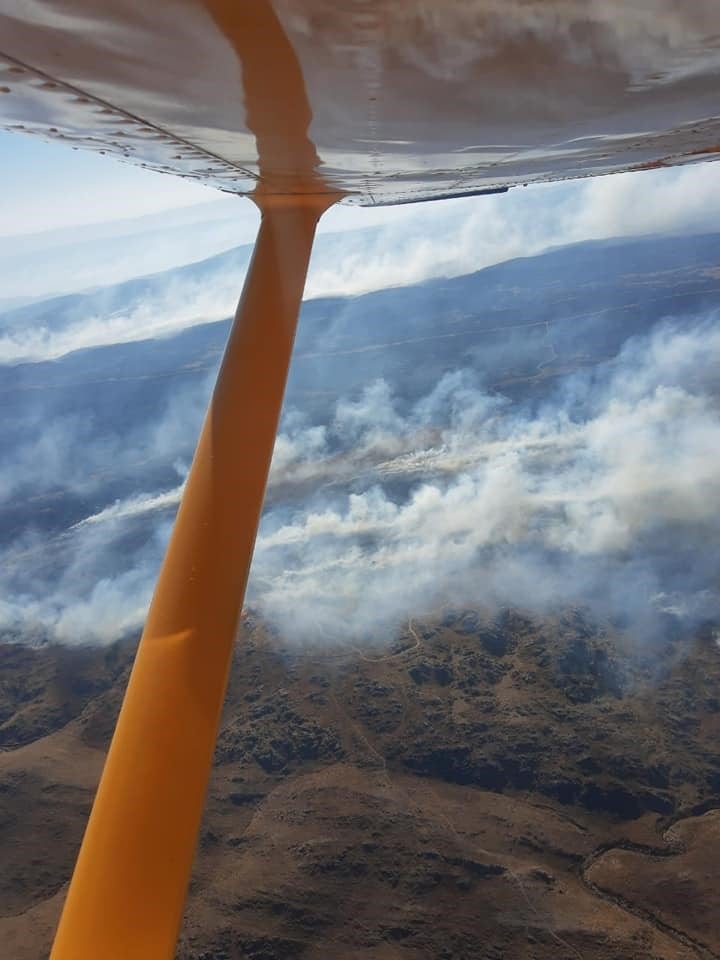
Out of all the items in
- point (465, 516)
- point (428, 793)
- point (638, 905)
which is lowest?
point (638, 905)

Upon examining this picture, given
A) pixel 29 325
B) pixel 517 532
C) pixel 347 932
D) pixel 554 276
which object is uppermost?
pixel 554 276

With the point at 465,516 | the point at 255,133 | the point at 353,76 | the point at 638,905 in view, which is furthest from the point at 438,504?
the point at 353,76

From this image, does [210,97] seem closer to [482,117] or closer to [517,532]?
[482,117]

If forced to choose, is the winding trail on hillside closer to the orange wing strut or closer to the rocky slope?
the rocky slope

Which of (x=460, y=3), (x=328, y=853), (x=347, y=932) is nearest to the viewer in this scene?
(x=460, y=3)

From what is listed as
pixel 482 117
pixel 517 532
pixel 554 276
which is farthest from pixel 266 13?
pixel 554 276

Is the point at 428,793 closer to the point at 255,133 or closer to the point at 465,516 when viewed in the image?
the point at 465,516
